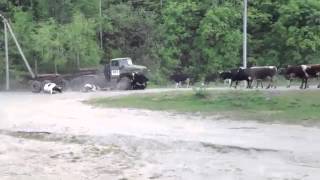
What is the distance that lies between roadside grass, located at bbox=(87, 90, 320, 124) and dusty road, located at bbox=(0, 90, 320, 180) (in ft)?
4.74

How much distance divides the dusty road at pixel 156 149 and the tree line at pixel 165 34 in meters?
33.5

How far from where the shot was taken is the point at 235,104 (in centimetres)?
2466

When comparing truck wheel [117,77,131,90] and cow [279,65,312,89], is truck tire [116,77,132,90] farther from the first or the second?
cow [279,65,312,89]

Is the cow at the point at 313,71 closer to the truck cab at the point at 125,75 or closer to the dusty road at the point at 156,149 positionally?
the dusty road at the point at 156,149

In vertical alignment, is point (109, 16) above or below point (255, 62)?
above

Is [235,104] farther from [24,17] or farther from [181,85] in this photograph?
[24,17]

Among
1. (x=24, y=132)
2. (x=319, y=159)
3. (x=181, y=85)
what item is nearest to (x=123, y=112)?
(x=24, y=132)

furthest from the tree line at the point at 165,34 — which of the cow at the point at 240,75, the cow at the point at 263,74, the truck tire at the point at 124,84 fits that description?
the cow at the point at 263,74

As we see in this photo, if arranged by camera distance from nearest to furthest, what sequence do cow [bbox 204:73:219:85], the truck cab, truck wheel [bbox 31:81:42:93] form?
the truck cab
truck wheel [bbox 31:81:42:93]
cow [bbox 204:73:219:85]

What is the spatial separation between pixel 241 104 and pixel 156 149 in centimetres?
983

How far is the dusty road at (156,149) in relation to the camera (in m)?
12.4

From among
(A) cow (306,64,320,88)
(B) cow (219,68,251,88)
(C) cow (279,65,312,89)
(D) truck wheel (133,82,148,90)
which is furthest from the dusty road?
(D) truck wheel (133,82,148,90)

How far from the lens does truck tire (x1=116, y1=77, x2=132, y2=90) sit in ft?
142

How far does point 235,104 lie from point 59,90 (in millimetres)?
20430
